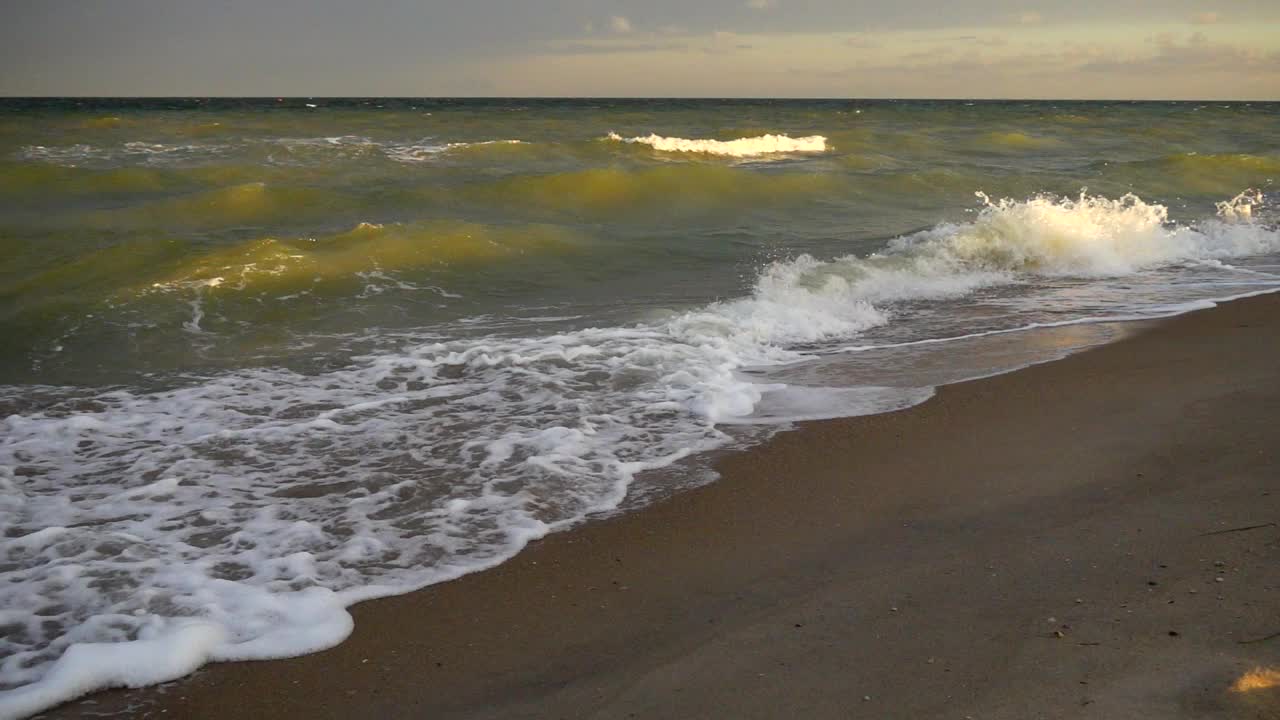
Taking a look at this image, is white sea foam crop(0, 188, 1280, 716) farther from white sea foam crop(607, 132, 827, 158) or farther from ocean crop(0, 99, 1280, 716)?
white sea foam crop(607, 132, 827, 158)

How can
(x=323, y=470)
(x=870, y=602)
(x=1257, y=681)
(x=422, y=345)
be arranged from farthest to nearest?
1. (x=422, y=345)
2. (x=323, y=470)
3. (x=870, y=602)
4. (x=1257, y=681)

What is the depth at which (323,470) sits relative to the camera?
4.88 m

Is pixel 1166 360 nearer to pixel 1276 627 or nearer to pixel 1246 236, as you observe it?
pixel 1276 627

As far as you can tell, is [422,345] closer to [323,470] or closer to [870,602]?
[323,470]

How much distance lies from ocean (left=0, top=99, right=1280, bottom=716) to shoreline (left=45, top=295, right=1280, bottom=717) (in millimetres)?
→ 258

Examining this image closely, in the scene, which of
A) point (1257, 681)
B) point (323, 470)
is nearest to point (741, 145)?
point (323, 470)

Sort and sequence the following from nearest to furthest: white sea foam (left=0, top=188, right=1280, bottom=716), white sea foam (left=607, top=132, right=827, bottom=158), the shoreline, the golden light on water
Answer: the golden light on water → the shoreline → white sea foam (left=0, top=188, right=1280, bottom=716) → white sea foam (left=607, top=132, right=827, bottom=158)

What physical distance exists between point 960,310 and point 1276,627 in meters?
5.92

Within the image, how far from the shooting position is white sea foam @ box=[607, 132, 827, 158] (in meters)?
26.5

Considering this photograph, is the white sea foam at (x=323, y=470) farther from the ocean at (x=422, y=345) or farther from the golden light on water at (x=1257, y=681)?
the golden light on water at (x=1257, y=681)

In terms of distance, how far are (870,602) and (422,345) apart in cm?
489

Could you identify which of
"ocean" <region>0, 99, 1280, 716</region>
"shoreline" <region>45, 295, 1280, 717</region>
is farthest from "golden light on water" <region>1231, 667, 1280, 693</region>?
"ocean" <region>0, 99, 1280, 716</region>

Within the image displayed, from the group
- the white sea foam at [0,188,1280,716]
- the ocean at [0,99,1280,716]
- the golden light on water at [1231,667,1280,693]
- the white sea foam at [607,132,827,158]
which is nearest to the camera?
the golden light on water at [1231,667,1280,693]

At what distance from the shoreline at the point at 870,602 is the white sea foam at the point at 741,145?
22.0m
